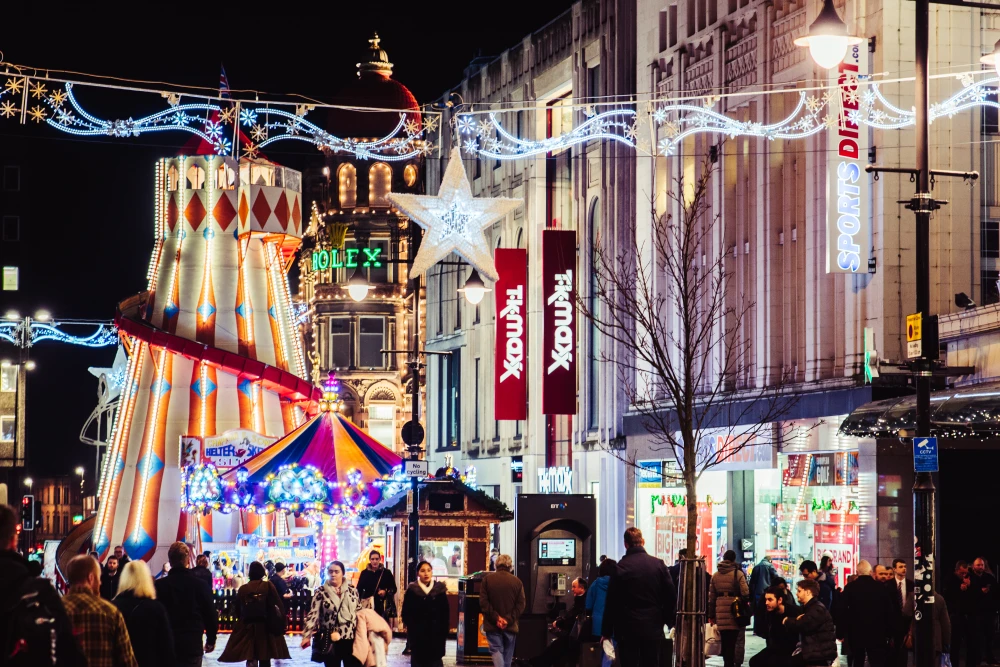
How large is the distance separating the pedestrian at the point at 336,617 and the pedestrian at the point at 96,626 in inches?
264

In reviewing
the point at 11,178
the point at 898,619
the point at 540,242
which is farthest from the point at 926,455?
the point at 11,178

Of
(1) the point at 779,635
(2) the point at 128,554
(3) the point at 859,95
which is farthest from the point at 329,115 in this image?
(1) the point at 779,635

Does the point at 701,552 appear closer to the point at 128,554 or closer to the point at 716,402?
the point at 716,402

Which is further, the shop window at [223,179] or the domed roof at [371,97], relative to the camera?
the domed roof at [371,97]

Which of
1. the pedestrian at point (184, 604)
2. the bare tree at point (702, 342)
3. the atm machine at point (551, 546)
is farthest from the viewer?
the bare tree at point (702, 342)

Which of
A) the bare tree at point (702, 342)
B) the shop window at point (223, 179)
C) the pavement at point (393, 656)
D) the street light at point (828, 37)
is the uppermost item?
the shop window at point (223, 179)

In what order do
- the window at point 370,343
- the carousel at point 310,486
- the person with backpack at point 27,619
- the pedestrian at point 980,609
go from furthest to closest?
the window at point 370,343, the carousel at point 310,486, the pedestrian at point 980,609, the person with backpack at point 27,619

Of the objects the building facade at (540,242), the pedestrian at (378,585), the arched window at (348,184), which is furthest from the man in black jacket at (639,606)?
the arched window at (348,184)

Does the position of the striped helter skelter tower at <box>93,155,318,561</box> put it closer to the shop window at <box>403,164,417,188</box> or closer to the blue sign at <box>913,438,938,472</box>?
the blue sign at <box>913,438,938,472</box>

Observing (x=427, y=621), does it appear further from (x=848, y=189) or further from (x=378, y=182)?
(x=378, y=182)

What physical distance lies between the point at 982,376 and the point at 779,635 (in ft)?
34.4

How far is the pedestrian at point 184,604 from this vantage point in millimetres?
14648

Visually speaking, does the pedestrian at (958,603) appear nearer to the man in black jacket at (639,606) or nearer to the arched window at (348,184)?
the man in black jacket at (639,606)

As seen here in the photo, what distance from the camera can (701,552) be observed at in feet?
117
